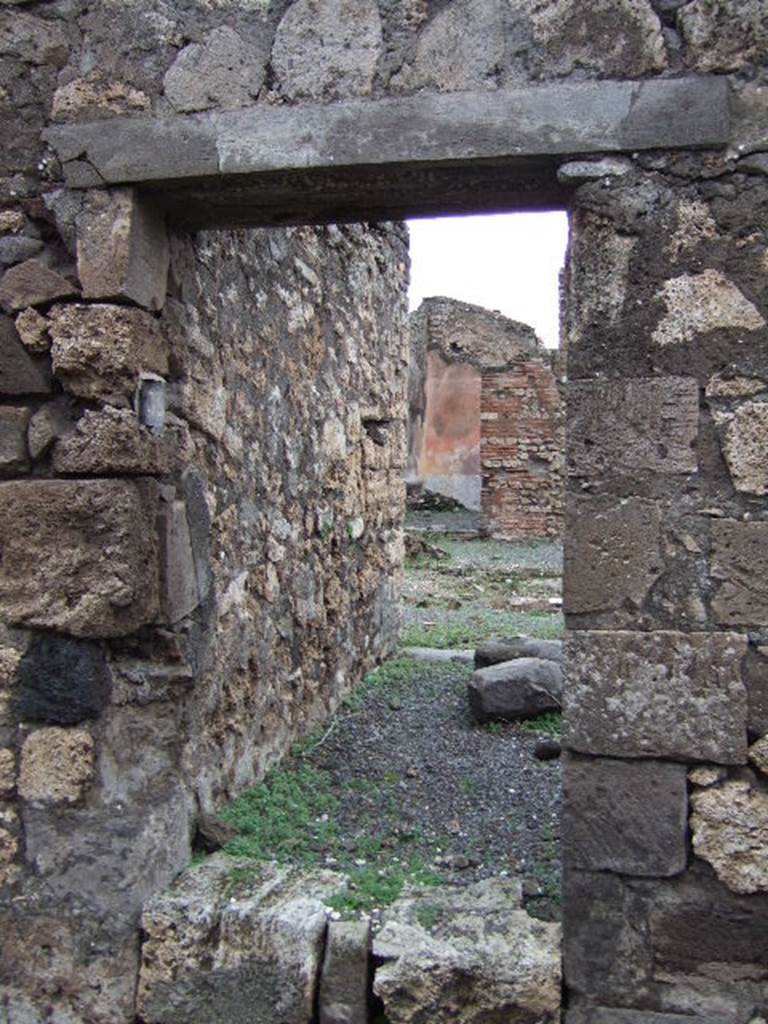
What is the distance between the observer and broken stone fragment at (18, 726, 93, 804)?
2.58 meters

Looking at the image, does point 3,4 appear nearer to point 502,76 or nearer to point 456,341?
point 502,76

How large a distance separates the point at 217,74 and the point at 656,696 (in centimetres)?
192

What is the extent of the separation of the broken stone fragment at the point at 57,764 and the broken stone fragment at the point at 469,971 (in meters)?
0.90

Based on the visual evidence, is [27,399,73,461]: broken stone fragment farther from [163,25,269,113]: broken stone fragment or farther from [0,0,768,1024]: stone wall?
[163,25,269,113]: broken stone fragment

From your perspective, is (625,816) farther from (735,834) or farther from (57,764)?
(57,764)

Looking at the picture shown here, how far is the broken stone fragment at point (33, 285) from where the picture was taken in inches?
100.0

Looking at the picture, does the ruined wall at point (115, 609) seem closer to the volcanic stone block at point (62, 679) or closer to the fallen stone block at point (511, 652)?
the volcanic stone block at point (62, 679)

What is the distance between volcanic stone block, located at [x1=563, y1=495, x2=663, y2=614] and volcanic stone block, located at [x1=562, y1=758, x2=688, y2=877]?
392 millimetres

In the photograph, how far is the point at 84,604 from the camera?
252cm

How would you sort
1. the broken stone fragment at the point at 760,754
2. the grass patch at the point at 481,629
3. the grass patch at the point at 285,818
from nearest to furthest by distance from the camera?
1. the broken stone fragment at the point at 760,754
2. the grass patch at the point at 285,818
3. the grass patch at the point at 481,629

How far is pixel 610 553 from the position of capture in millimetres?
2297

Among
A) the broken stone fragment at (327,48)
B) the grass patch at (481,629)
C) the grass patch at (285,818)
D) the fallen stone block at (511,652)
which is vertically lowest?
the grass patch at (285,818)

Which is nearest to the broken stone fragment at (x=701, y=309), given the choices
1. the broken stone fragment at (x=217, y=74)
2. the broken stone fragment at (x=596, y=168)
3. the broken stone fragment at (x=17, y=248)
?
the broken stone fragment at (x=596, y=168)

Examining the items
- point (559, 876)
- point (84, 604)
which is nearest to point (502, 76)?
point (84, 604)
